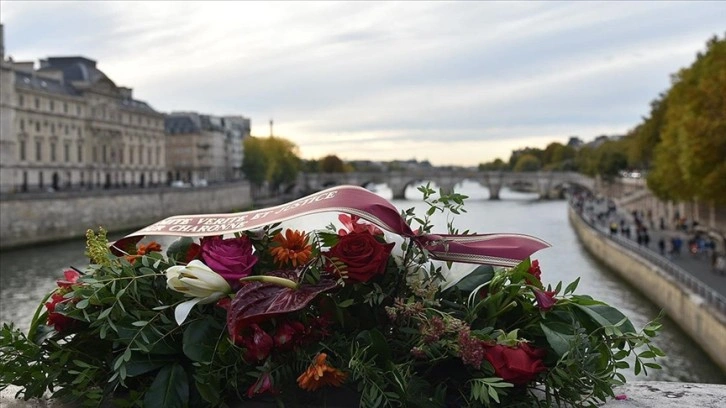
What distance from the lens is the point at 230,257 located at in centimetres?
303

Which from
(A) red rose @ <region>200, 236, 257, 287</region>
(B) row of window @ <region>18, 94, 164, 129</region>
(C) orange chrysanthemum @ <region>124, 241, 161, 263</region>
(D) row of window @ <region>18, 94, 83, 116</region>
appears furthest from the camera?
(B) row of window @ <region>18, 94, 164, 129</region>

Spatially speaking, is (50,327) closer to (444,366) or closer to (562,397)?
(444,366)

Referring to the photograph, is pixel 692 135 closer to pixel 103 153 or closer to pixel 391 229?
pixel 391 229

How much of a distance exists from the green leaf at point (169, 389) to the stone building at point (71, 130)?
6306 centimetres

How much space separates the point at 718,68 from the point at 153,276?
36259 mm

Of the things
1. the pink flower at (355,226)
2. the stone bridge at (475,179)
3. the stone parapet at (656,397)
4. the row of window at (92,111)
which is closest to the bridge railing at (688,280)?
the stone parapet at (656,397)

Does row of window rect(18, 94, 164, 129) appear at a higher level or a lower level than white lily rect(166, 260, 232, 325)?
higher

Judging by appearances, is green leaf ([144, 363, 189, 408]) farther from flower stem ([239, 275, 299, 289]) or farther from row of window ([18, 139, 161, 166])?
row of window ([18, 139, 161, 166])

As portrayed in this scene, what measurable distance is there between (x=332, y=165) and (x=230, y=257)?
535ft

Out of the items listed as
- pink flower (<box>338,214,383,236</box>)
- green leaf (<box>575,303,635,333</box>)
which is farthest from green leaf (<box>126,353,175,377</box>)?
green leaf (<box>575,303,635,333</box>)

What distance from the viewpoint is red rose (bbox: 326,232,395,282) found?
2.87 m

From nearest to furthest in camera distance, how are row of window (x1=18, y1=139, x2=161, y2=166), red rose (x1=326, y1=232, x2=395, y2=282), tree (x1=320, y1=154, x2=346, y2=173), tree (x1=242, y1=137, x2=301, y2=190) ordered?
red rose (x1=326, y1=232, x2=395, y2=282) < row of window (x1=18, y1=139, x2=161, y2=166) < tree (x1=242, y1=137, x2=301, y2=190) < tree (x1=320, y1=154, x2=346, y2=173)

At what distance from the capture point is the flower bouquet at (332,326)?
2793 mm

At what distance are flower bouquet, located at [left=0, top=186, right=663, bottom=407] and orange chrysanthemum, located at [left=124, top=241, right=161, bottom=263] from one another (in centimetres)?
6
